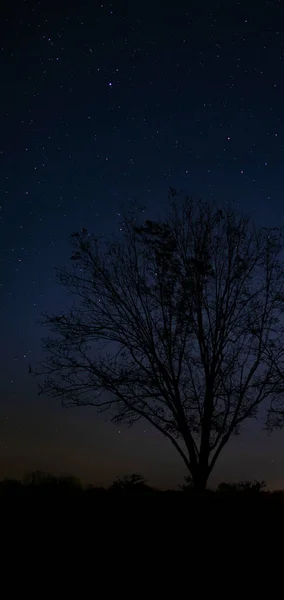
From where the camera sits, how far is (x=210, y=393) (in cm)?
1511

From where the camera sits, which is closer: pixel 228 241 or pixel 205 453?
pixel 205 453

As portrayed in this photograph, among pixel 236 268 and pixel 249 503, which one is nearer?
pixel 249 503

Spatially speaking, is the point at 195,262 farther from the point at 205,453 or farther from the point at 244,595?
the point at 244,595

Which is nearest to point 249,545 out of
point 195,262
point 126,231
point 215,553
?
point 215,553

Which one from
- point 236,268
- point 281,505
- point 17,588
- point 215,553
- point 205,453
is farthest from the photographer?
point 236,268

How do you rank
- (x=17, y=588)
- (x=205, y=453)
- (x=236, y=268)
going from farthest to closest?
(x=236, y=268) < (x=205, y=453) < (x=17, y=588)

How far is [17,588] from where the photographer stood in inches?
205

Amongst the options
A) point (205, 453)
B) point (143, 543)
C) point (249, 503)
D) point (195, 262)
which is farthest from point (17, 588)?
point (195, 262)

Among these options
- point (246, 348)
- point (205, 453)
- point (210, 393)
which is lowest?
point (205, 453)

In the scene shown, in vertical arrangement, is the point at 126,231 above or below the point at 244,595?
above

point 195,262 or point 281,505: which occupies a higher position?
point 195,262

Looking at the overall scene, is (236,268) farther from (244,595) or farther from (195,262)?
(244,595)

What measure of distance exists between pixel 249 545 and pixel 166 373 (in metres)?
8.77

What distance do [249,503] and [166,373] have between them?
23.7 feet
